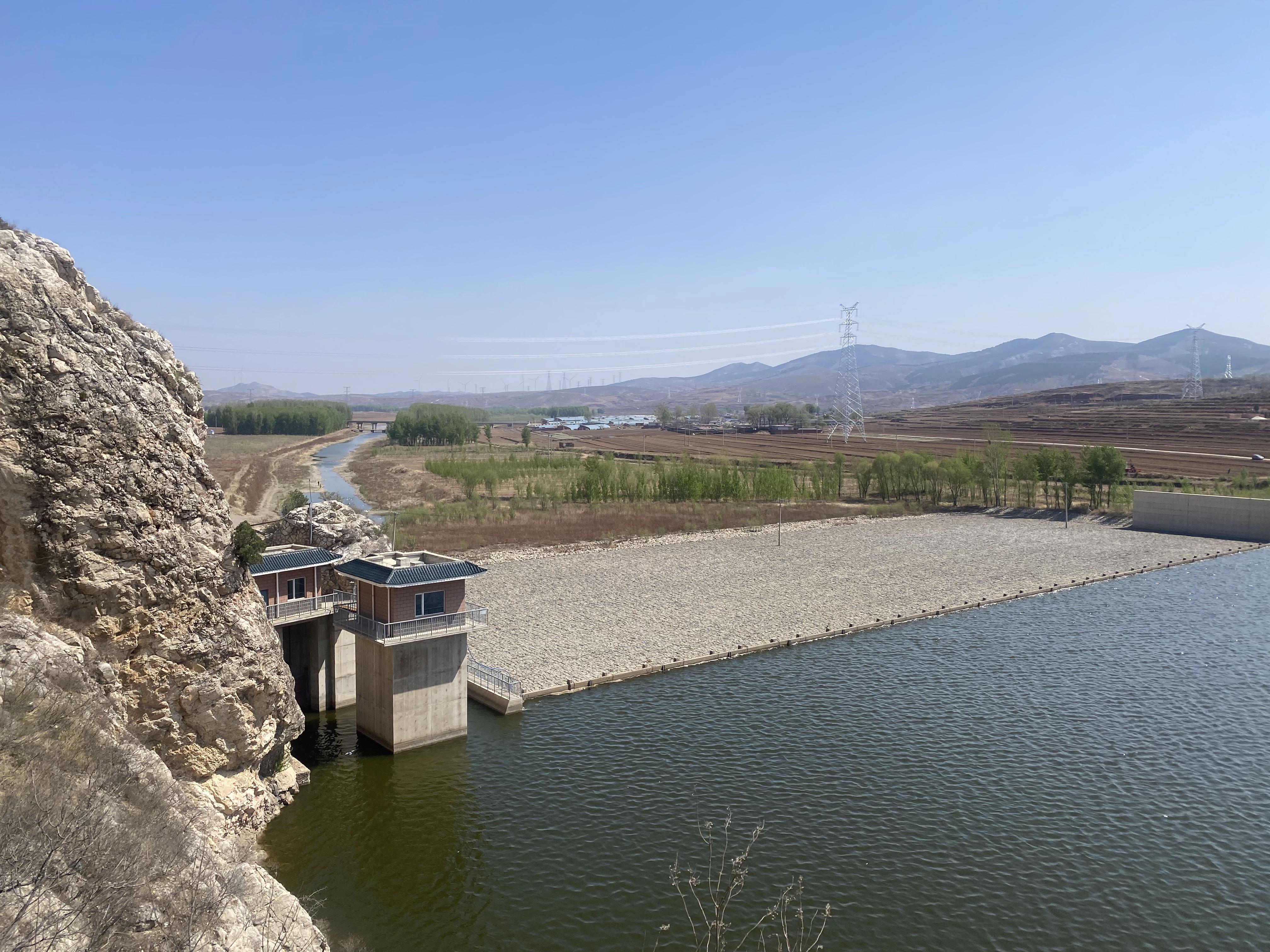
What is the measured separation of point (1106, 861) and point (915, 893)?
4312 millimetres

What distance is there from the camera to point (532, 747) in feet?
70.6

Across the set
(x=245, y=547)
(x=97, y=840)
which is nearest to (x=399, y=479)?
(x=245, y=547)

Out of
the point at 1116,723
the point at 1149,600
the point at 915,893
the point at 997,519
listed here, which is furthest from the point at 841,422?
the point at 915,893

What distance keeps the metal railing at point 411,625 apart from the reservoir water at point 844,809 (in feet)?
10.5

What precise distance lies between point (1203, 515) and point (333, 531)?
2321 inches

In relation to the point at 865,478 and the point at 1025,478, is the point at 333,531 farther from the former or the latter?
the point at 1025,478

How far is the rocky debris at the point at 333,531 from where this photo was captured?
87.8 ft

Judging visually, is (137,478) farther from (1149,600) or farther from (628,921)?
(1149,600)

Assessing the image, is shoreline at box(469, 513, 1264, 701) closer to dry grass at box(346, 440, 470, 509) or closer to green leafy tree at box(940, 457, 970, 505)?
green leafy tree at box(940, 457, 970, 505)

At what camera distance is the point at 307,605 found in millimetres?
22688

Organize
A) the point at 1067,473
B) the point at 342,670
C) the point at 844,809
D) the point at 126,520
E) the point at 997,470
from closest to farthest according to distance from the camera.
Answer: the point at 126,520 < the point at 844,809 < the point at 342,670 < the point at 1067,473 < the point at 997,470

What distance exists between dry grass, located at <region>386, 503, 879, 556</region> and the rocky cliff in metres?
28.9

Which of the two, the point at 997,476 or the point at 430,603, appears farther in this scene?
the point at 997,476

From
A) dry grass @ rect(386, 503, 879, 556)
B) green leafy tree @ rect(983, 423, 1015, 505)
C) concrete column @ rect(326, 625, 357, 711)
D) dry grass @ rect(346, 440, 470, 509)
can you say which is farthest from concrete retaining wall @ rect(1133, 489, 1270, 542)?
concrete column @ rect(326, 625, 357, 711)
